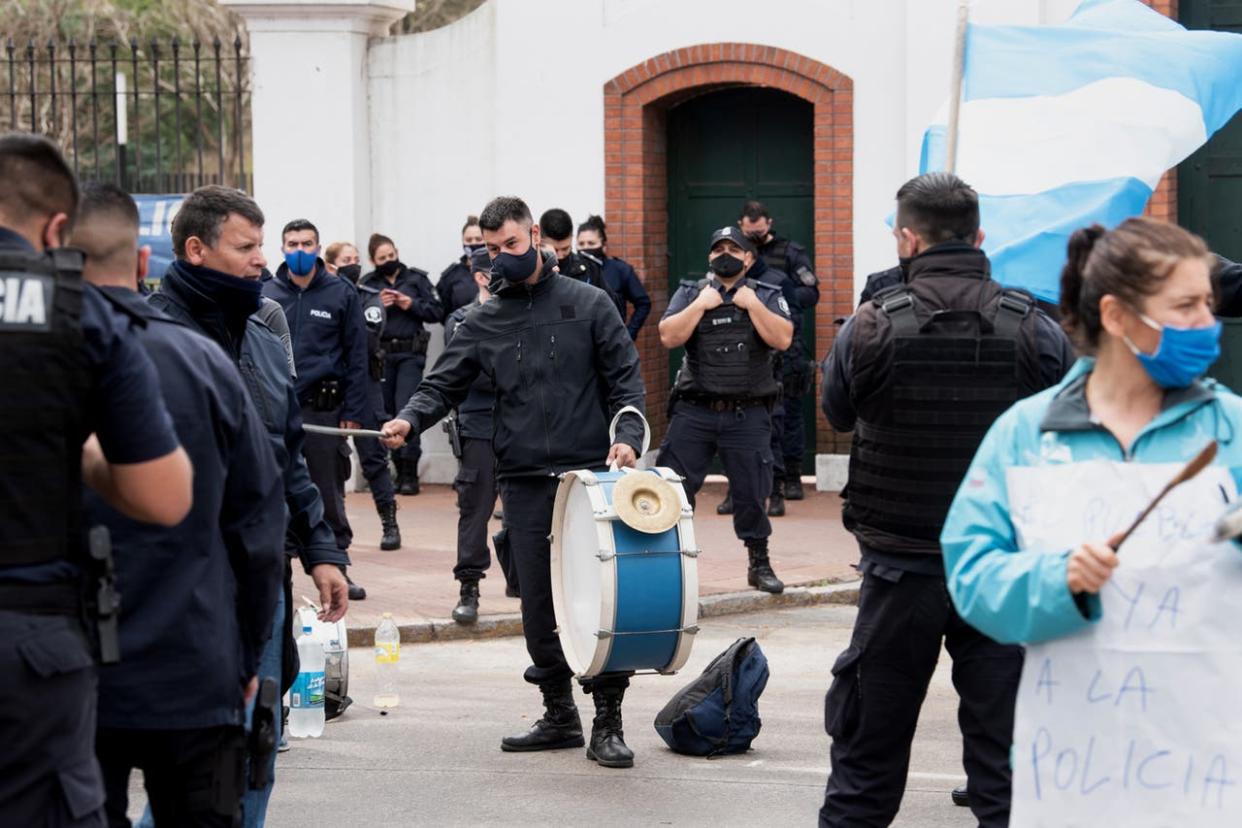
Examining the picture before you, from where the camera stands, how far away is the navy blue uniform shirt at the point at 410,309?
585 inches

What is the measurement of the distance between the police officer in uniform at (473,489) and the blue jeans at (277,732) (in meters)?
4.91

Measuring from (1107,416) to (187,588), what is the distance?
6.20 feet

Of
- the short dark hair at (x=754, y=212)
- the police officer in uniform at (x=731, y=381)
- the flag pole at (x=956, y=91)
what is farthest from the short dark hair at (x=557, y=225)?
the flag pole at (x=956, y=91)

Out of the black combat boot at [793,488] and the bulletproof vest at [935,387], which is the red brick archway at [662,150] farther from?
the bulletproof vest at [935,387]

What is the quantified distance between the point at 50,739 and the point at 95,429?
578 millimetres

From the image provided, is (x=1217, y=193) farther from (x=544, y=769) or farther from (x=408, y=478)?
(x=544, y=769)

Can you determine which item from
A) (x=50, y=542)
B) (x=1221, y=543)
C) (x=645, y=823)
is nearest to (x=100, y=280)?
(x=50, y=542)

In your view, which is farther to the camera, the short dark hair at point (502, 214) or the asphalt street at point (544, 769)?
the short dark hair at point (502, 214)

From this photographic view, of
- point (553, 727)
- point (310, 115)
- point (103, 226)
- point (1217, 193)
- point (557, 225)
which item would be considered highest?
point (310, 115)

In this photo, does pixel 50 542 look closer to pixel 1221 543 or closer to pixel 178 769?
pixel 178 769

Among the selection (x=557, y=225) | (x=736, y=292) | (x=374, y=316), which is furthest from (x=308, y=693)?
(x=374, y=316)

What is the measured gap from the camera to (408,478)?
15477mm

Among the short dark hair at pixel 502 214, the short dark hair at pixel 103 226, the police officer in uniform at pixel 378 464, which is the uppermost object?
the short dark hair at pixel 502 214

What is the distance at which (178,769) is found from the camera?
4.16m
